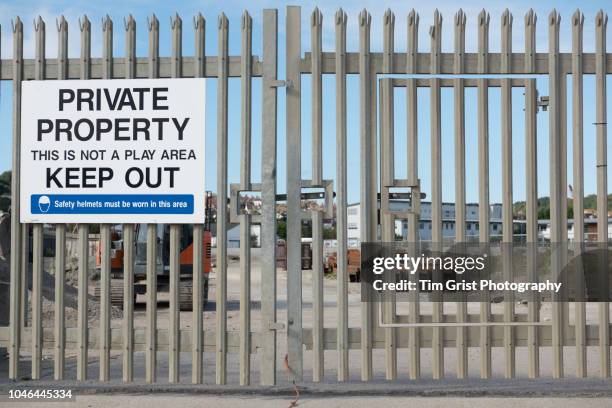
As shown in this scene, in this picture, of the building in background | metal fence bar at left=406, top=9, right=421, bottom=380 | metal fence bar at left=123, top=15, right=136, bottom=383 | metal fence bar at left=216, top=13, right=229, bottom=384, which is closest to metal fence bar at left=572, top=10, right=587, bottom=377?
the building in background

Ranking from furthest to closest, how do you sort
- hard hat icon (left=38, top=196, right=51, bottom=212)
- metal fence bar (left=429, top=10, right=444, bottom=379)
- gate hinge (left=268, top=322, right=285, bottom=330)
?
hard hat icon (left=38, top=196, right=51, bottom=212)
gate hinge (left=268, top=322, right=285, bottom=330)
metal fence bar (left=429, top=10, right=444, bottom=379)

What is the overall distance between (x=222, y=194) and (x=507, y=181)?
8.01 ft

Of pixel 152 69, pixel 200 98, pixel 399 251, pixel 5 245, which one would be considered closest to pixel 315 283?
pixel 399 251

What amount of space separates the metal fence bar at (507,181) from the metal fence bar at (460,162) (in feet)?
1.14

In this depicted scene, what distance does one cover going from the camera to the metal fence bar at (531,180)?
7133 mm

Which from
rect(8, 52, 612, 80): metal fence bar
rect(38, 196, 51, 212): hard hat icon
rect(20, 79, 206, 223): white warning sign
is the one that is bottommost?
rect(38, 196, 51, 212): hard hat icon

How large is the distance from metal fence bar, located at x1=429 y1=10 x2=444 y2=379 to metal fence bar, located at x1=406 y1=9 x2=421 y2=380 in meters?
0.13

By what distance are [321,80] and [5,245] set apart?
6230 millimetres

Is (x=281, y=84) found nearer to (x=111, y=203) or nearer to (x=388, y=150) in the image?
(x=388, y=150)

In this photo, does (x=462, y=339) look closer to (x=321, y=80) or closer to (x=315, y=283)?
(x=315, y=283)

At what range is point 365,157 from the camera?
7145 mm

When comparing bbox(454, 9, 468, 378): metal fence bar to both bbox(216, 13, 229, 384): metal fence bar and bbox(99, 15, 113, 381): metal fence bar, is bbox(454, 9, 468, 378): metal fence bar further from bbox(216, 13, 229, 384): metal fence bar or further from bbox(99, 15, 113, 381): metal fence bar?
bbox(99, 15, 113, 381): metal fence bar

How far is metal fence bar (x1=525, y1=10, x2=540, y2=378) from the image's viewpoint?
7133 millimetres

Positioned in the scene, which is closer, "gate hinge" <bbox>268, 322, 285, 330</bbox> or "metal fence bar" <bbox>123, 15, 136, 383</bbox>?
"gate hinge" <bbox>268, 322, 285, 330</bbox>
